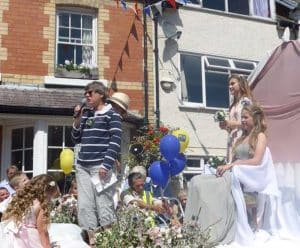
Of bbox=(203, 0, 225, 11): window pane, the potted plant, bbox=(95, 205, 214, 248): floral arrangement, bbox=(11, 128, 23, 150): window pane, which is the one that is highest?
bbox=(203, 0, 225, 11): window pane

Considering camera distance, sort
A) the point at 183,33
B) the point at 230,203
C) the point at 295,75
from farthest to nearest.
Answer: the point at 183,33 → the point at 295,75 → the point at 230,203

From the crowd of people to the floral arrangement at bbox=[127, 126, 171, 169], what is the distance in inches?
231

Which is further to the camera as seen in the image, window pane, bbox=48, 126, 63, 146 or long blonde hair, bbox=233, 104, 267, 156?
window pane, bbox=48, 126, 63, 146

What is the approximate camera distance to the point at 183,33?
43.7ft

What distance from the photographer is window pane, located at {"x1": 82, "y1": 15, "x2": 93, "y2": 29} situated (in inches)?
484

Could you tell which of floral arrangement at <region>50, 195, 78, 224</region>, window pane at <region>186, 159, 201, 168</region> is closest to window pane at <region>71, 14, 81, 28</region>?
window pane at <region>186, 159, 201, 168</region>

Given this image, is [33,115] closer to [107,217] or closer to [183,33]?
[183,33]

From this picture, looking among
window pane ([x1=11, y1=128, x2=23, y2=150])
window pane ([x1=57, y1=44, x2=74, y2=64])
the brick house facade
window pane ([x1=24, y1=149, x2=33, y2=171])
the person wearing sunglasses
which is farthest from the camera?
window pane ([x1=57, y1=44, x2=74, y2=64])

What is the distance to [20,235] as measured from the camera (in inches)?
176

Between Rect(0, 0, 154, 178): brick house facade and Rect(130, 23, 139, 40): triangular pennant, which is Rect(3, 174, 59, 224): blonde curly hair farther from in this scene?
Rect(130, 23, 139, 40): triangular pennant

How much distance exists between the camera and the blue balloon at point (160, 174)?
8.34 meters

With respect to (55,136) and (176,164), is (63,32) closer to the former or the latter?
(55,136)

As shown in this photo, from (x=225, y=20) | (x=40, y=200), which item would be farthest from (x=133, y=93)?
(x=40, y=200)

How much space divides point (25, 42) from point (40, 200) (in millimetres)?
7601
